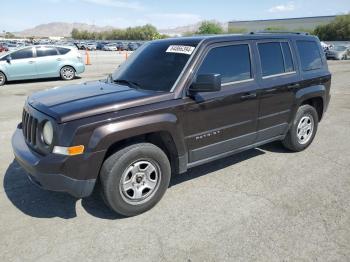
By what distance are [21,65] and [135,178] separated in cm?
1248

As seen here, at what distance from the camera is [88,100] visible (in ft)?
12.0

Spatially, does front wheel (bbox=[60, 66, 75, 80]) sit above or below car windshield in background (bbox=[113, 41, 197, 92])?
below

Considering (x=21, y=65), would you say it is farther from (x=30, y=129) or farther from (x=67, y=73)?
(x=30, y=129)

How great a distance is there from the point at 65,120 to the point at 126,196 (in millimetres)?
1034

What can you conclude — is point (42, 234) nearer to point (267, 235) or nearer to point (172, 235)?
point (172, 235)

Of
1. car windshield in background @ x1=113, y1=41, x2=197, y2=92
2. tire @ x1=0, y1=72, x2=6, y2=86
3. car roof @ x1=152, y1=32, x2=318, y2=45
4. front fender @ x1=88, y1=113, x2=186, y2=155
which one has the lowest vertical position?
tire @ x1=0, y1=72, x2=6, y2=86

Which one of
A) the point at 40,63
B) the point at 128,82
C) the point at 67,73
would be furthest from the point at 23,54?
the point at 128,82

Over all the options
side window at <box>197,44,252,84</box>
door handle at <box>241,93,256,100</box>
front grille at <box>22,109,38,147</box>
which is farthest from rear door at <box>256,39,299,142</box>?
front grille at <box>22,109,38,147</box>

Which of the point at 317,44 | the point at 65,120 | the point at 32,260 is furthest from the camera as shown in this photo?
the point at 317,44

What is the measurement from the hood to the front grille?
14cm

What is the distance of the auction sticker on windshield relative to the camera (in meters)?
4.19

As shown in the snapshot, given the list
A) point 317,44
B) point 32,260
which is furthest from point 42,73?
point 32,260

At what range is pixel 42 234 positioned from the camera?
3.47 meters

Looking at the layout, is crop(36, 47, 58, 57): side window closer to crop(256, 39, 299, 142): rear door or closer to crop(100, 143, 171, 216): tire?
crop(256, 39, 299, 142): rear door
